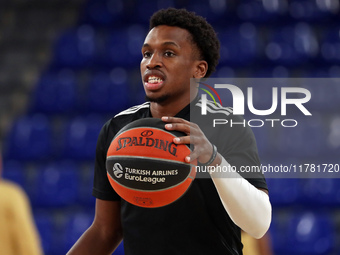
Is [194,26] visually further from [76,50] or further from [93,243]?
[76,50]

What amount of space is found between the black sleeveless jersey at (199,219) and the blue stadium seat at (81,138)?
4.88m

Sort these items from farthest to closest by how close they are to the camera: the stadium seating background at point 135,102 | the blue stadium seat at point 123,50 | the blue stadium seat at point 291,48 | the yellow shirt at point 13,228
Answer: the blue stadium seat at point 123,50
the blue stadium seat at point 291,48
the stadium seating background at point 135,102
the yellow shirt at point 13,228

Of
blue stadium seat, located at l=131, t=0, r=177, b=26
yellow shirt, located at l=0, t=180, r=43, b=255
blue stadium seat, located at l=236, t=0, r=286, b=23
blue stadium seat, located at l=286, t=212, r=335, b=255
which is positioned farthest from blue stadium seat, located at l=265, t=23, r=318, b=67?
yellow shirt, located at l=0, t=180, r=43, b=255

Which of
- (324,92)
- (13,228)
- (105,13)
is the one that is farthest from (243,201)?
(105,13)

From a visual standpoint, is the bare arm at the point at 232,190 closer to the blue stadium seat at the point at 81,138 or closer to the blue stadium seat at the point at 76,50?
the blue stadium seat at the point at 81,138

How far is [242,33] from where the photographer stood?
25.0 ft

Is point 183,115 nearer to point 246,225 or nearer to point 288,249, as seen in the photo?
point 246,225

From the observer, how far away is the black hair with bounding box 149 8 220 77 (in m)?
2.22

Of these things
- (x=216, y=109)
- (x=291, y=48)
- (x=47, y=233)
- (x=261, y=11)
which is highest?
(x=261, y=11)

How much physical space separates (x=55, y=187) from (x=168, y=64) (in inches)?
192

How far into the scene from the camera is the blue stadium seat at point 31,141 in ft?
23.5

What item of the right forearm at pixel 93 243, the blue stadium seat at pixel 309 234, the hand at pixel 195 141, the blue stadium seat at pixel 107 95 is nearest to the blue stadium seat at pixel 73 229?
the blue stadium seat at pixel 107 95

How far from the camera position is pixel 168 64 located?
2.14 m

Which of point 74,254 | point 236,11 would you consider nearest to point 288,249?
point 236,11
